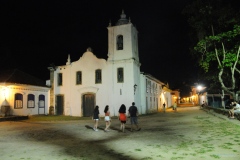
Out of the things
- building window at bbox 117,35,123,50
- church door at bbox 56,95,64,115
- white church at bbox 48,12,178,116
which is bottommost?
church door at bbox 56,95,64,115

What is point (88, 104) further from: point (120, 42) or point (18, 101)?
point (120, 42)

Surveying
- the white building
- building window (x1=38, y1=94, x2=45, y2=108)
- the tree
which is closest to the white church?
building window (x1=38, y1=94, x2=45, y2=108)

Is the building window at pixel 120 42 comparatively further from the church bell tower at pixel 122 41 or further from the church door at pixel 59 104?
the church door at pixel 59 104

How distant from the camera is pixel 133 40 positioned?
86.2ft

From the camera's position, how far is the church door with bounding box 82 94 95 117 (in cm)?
2697

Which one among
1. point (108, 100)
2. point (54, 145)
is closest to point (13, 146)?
point (54, 145)

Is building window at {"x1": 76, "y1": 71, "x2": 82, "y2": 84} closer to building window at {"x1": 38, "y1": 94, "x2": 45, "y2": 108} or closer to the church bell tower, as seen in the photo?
the church bell tower

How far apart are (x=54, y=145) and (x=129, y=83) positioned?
1587 centimetres

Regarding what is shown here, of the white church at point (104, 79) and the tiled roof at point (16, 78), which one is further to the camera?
the white church at point (104, 79)

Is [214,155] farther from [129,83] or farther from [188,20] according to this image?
[129,83]

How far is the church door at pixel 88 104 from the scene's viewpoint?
Answer: 26969mm

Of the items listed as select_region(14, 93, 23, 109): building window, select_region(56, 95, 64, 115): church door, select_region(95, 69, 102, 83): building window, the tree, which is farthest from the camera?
select_region(56, 95, 64, 115): church door

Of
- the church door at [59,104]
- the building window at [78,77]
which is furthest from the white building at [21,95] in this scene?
the building window at [78,77]

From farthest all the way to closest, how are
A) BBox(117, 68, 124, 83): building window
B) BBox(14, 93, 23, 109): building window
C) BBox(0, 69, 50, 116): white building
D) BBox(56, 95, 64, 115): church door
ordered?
BBox(56, 95, 64, 115): church door < BBox(117, 68, 124, 83): building window < BBox(14, 93, 23, 109): building window < BBox(0, 69, 50, 116): white building
